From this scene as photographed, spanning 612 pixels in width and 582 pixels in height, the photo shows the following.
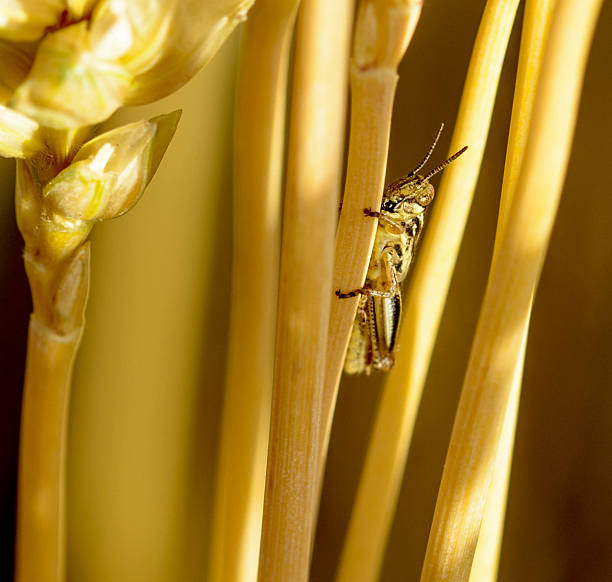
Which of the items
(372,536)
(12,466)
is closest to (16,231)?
(12,466)

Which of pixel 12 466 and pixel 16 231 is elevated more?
pixel 16 231

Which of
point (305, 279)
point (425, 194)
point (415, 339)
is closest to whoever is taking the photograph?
point (305, 279)

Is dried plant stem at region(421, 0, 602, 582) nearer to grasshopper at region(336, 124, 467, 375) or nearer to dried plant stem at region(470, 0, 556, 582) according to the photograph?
dried plant stem at region(470, 0, 556, 582)

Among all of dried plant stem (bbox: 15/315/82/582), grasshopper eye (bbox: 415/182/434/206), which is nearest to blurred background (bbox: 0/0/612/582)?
grasshopper eye (bbox: 415/182/434/206)

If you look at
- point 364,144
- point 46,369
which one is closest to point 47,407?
point 46,369

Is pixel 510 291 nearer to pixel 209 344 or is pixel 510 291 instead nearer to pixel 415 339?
pixel 415 339

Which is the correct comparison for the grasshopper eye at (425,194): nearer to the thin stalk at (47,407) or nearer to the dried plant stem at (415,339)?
the dried plant stem at (415,339)

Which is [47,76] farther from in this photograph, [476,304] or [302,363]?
[476,304]
